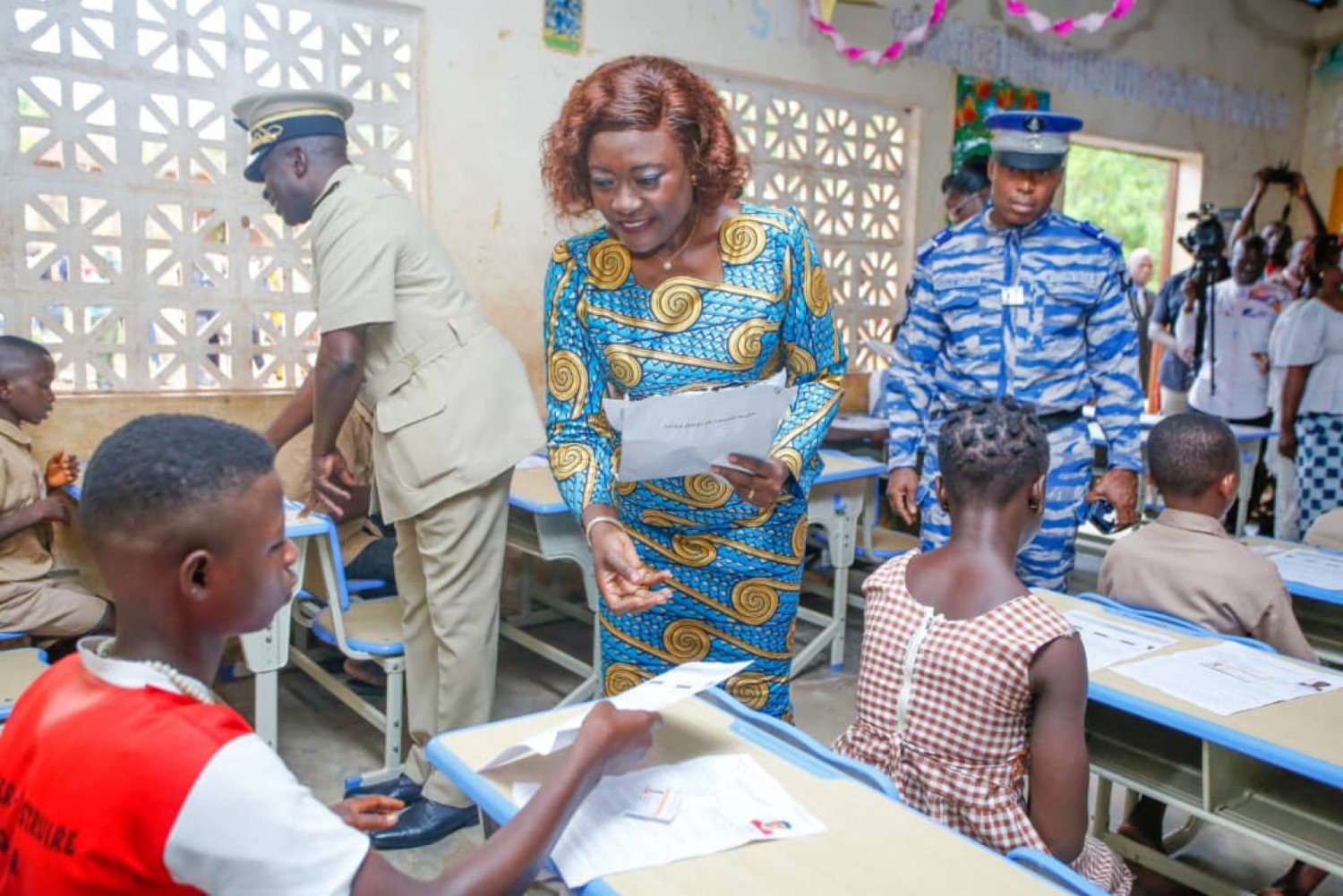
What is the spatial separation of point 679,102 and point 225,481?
103 centimetres

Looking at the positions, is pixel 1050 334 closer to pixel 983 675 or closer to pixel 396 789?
pixel 983 675

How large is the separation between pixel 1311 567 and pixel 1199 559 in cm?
68

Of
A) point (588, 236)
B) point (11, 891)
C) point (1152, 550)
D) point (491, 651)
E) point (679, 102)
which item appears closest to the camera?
point (11, 891)

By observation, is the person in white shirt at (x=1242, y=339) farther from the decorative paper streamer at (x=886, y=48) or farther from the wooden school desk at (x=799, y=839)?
the wooden school desk at (x=799, y=839)

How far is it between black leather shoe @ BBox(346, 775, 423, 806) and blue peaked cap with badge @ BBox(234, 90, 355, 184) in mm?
1637

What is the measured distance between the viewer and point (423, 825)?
2.69m

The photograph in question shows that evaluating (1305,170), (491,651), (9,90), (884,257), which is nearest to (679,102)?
(491,651)

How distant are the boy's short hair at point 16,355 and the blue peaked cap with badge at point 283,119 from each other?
3.38 feet

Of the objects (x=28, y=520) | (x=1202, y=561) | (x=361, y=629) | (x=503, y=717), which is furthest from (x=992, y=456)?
(x=28, y=520)

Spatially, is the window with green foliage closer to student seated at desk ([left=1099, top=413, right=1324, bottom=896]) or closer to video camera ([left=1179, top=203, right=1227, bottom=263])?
video camera ([left=1179, top=203, right=1227, bottom=263])

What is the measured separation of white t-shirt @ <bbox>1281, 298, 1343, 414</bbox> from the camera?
526cm

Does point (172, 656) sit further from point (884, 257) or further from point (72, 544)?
point (884, 257)

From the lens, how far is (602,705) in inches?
49.6

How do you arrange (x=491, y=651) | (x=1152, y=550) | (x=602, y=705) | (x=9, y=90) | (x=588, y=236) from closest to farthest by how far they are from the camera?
(x=602, y=705) < (x=588, y=236) < (x=1152, y=550) < (x=491, y=651) < (x=9, y=90)
